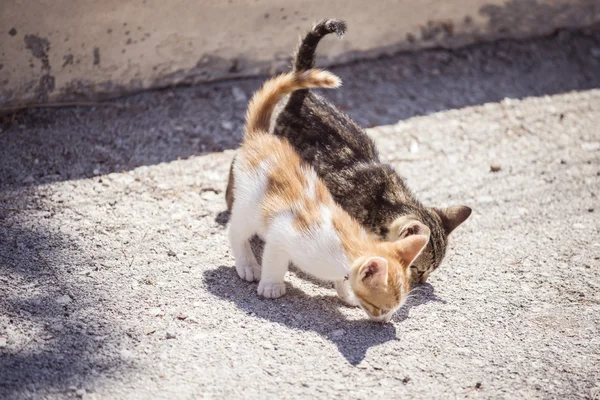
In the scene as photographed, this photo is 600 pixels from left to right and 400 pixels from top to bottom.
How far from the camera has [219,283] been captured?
3.40 metres

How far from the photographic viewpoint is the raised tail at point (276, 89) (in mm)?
3453

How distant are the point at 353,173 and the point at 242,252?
782 millimetres

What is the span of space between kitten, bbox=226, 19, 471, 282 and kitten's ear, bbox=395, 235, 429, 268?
43cm

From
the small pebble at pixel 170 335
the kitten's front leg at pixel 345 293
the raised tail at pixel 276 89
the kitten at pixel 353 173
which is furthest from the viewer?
the kitten at pixel 353 173

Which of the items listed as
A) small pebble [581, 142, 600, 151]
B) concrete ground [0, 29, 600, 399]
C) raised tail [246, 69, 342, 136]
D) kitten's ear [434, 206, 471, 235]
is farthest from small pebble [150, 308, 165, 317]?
small pebble [581, 142, 600, 151]

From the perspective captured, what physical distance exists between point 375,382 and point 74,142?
2.55 m

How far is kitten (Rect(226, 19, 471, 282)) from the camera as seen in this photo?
11.9ft

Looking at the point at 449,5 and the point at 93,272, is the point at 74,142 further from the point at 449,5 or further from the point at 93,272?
the point at 449,5

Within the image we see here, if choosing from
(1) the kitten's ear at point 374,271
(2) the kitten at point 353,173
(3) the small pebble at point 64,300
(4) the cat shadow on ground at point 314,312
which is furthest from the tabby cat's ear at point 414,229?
(3) the small pebble at point 64,300

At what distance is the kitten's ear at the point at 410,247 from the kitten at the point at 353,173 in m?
0.43

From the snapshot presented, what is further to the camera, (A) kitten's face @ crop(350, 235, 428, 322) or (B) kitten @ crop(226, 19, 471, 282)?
(B) kitten @ crop(226, 19, 471, 282)

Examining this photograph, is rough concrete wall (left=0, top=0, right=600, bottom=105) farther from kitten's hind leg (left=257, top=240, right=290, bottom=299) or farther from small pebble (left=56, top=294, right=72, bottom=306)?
kitten's hind leg (left=257, top=240, right=290, bottom=299)

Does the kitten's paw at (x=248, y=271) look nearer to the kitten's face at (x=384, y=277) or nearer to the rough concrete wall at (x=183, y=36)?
the kitten's face at (x=384, y=277)

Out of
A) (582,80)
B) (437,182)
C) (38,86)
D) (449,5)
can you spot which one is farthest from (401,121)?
(38,86)
